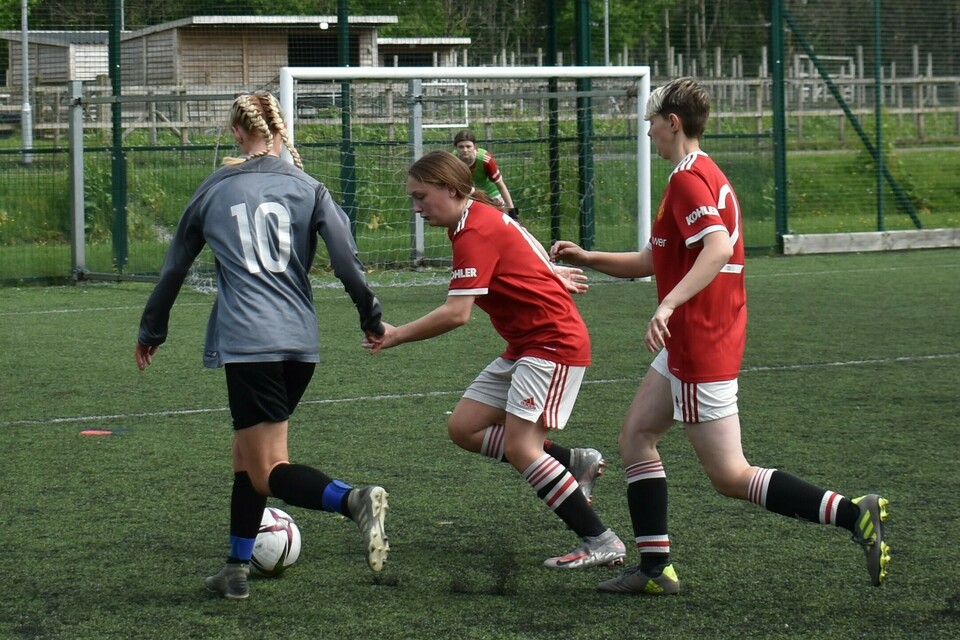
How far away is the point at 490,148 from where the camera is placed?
53.3 feet

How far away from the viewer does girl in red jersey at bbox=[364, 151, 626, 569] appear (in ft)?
14.7

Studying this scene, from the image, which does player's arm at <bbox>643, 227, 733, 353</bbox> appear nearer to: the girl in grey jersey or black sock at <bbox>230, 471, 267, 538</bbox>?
the girl in grey jersey

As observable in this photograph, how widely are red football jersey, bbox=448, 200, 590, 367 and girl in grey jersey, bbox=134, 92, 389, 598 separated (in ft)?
1.25

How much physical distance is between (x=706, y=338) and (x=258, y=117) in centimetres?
155

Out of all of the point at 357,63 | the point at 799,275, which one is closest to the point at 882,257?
the point at 799,275

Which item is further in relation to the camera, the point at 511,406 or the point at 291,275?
the point at 511,406

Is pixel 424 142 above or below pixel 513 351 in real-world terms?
above

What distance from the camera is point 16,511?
214 inches

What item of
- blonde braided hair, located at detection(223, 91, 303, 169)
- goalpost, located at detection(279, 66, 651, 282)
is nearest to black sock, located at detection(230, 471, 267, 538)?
blonde braided hair, located at detection(223, 91, 303, 169)

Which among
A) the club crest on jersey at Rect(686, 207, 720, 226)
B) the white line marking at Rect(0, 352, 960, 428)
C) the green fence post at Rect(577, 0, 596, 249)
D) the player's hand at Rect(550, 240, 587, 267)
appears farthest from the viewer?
the green fence post at Rect(577, 0, 596, 249)

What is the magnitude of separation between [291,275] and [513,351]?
2.92 feet

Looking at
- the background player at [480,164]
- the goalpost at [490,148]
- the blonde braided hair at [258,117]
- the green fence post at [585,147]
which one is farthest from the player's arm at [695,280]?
the green fence post at [585,147]

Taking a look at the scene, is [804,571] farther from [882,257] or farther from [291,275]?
[882,257]

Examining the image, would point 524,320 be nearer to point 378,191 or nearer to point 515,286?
point 515,286
